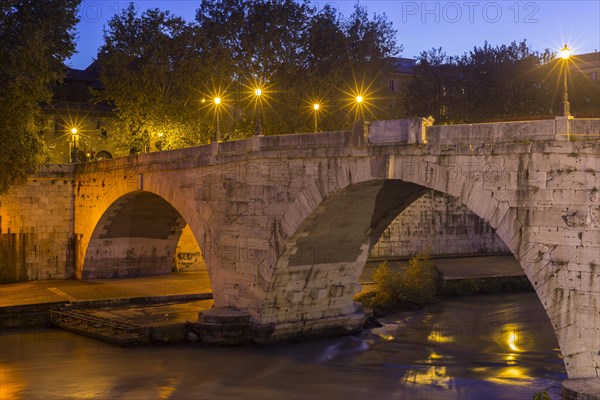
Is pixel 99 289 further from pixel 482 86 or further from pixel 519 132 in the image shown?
pixel 482 86

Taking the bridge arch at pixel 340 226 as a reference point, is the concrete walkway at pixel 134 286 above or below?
below

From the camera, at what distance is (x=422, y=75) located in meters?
45.9

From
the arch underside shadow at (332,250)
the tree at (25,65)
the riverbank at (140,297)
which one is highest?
the tree at (25,65)

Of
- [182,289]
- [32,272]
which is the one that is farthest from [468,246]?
[32,272]

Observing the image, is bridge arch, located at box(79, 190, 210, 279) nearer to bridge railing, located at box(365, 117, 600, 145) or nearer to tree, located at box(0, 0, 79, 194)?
tree, located at box(0, 0, 79, 194)

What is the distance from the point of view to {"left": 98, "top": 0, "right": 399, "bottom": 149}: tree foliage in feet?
110

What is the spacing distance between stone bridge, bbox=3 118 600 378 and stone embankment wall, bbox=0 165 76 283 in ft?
4.64

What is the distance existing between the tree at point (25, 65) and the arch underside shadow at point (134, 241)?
3638mm

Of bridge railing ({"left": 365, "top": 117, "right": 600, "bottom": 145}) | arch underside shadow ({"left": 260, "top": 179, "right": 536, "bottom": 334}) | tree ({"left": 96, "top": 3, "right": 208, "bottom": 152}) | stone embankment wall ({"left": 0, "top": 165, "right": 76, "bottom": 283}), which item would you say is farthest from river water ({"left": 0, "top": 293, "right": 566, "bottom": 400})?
tree ({"left": 96, "top": 3, "right": 208, "bottom": 152})

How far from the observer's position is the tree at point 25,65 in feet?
86.8

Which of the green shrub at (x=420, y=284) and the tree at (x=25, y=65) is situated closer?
the green shrub at (x=420, y=284)

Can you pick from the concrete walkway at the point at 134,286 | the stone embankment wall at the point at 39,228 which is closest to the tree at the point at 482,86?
the concrete walkway at the point at 134,286

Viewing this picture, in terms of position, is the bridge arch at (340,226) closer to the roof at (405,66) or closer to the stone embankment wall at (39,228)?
the stone embankment wall at (39,228)

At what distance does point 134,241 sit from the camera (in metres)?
30.5
